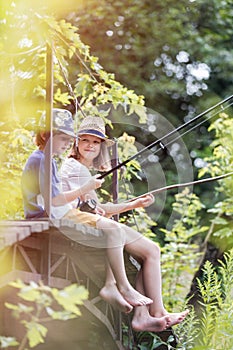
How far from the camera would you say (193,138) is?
7.78 meters

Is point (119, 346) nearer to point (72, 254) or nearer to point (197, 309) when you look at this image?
point (72, 254)

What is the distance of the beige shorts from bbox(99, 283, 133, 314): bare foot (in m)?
0.27

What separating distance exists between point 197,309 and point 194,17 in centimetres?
393

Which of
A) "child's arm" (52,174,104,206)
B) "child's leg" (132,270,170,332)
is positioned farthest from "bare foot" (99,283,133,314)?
"child's arm" (52,174,104,206)

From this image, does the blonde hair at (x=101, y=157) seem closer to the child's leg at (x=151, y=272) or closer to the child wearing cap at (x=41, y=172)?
the child wearing cap at (x=41, y=172)

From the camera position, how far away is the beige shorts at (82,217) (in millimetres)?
2622

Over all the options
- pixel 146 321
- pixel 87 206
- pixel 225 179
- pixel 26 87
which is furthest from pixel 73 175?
pixel 225 179

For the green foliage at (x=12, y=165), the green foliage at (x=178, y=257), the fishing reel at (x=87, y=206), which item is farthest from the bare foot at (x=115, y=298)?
the green foliage at (x=178, y=257)

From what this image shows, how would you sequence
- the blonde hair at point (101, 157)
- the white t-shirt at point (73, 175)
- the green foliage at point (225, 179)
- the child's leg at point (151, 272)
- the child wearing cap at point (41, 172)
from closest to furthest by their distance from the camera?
1. the child wearing cap at point (41, 172)
2. the white t-shirt at point (73, 175)
3. the child's leg at point (151, 272)
4. the blonde hair at point (101, 157)
5. the green foliage at point (225, 179)

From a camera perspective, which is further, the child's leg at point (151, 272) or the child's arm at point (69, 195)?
the child's leg at point (151, 272)

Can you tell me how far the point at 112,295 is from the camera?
2.67 meters

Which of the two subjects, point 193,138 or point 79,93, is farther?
point 193,138

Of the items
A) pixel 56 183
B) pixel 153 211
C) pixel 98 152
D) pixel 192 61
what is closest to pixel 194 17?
pixel 192 61

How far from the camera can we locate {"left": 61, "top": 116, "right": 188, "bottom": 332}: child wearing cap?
2.65 meters
